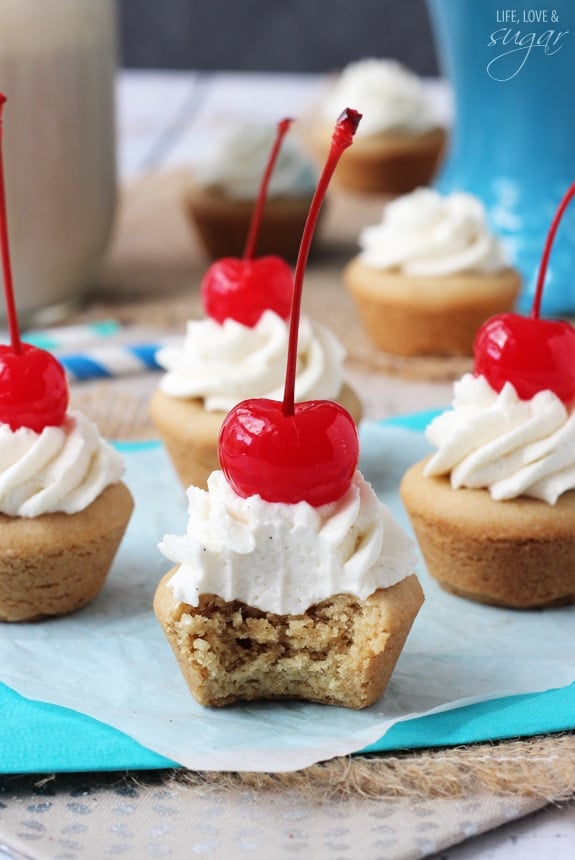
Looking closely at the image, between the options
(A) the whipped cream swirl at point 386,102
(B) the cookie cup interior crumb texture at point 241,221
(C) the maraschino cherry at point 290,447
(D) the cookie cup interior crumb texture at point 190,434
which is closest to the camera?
(C) the maraschino cherry at point 290,447

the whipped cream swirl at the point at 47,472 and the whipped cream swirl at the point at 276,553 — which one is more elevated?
the whipped cream swirl at the point at 276,553

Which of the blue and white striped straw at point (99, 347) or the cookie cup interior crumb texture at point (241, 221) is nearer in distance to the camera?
the blue and white striped straw at point (99, 347)

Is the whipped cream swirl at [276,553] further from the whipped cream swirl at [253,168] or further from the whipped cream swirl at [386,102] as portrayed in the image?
the whipped cream swirl at [386,102]

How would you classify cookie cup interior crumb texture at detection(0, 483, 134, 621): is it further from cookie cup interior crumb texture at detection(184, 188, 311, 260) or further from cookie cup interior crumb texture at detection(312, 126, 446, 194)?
cookie cup interior crumb texture at detection(312, 126, 446, 194)

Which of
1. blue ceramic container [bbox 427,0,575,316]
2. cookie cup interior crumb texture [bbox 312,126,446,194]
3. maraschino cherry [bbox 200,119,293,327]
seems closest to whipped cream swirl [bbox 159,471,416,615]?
maraschino cherry [bbox 200,119,293,327]

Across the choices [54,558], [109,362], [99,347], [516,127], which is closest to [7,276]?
[54,558]

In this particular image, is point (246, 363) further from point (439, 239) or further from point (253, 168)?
point (253, 168)

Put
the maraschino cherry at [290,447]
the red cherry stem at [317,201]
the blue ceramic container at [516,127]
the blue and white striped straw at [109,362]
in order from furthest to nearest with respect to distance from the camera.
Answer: the blue ceramic container at [516,127] → the blue and white striped straw at [109,362] → the maraschino cherry at [290,447] → the red cherry stem at [317,201]

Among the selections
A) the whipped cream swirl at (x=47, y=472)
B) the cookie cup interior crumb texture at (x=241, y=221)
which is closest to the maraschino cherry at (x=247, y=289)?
the whipped cream swirl at (x=47, y=472)
